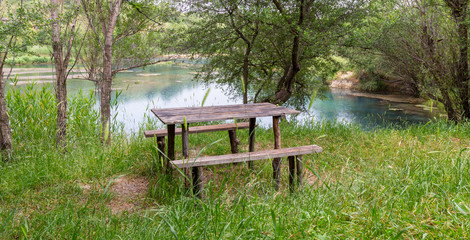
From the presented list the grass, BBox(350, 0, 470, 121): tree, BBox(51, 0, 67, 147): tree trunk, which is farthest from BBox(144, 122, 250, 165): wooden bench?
BBox(350, 0, 470, 121): tree

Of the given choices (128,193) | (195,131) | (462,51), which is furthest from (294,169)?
(462,51)

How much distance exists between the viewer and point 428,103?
53.7 ft

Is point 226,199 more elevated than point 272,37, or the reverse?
point 272,37

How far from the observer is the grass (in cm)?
172

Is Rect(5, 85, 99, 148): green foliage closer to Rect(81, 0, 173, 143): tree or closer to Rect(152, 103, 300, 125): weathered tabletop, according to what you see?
Rect(81, 0, 173, 143): tree

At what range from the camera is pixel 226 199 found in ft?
7.29

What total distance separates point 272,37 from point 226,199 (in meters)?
6.39

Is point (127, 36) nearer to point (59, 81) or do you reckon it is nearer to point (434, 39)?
point (59, 81)

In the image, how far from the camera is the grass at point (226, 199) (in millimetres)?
1725

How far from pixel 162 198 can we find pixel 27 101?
10.7 feet

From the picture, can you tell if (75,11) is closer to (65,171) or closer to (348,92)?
(65,171)

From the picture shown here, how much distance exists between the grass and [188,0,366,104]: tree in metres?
2.85

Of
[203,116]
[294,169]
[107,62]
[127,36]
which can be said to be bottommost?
[294,169]

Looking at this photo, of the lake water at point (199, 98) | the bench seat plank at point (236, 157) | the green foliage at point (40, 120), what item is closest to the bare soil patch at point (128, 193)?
the bench seat plank at point (236, 157)
